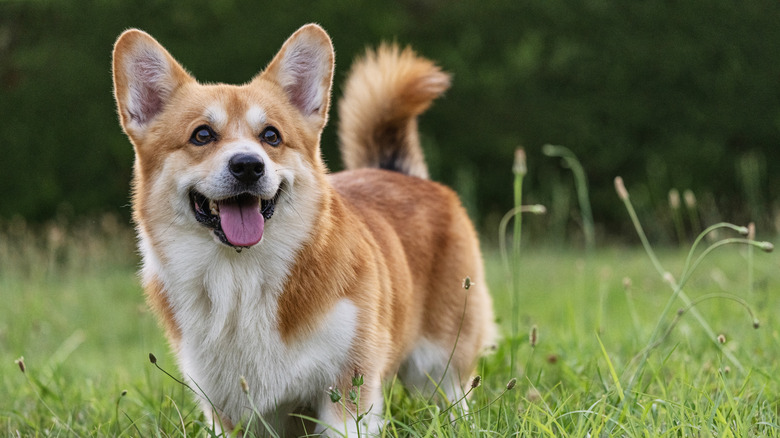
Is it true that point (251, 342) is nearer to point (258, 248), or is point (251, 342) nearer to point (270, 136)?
point (258, 248)

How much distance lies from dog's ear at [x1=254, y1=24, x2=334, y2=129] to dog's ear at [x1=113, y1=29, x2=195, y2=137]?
0.96 ft

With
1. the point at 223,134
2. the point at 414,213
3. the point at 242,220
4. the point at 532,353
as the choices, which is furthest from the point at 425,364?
the point at 223,134

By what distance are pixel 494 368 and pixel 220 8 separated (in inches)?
244

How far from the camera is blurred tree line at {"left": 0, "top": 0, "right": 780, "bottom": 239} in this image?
27.5ft

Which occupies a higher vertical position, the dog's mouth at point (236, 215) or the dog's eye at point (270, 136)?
the dog's eye at point (270, 136)

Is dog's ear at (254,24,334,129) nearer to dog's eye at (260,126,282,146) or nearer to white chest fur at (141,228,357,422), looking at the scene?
dog's eye at (260,126,282,146)

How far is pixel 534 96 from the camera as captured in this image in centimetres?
896

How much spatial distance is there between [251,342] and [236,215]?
380mm

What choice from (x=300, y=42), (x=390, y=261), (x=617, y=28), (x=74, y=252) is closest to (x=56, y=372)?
(x=390, y=261)

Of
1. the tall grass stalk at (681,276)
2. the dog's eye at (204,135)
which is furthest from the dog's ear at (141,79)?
the tall grass stalk at (681,276)

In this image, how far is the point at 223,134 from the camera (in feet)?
8.36

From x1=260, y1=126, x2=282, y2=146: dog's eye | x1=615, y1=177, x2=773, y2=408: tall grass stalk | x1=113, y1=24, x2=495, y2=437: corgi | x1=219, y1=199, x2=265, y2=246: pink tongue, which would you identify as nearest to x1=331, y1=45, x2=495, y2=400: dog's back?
x1=113, y1=24, x2=495, y2=437: corgi

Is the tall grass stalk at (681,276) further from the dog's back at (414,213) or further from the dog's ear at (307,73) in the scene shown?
the dog's ear at (307,73)

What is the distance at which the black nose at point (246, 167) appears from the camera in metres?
2.36
